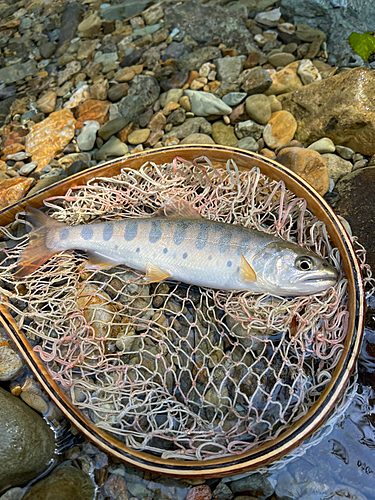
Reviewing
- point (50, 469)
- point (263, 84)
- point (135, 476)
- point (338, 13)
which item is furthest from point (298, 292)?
point (338, 13)

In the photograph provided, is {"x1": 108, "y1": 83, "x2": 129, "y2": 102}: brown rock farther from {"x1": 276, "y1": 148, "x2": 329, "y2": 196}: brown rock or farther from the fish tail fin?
{"x1": 276, "y1": 148, "x2": 329, "y2": 196}: brown rock

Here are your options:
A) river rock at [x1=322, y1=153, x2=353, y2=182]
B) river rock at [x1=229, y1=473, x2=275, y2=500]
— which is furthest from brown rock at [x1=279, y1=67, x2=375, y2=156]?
river rock at [x1=229, y1=473, x2=275, y2=500]

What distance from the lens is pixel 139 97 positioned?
18.9 ft

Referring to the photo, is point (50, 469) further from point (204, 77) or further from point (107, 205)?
point (204, 77)

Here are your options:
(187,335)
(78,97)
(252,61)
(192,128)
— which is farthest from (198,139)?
(187,335)

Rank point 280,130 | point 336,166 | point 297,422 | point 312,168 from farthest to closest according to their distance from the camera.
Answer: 1. point 280,130
2. point 336,166
3. point 312,168
4. point 297,422

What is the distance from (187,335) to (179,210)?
1317 mm

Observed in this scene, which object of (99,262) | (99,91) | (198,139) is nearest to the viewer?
(99,262)

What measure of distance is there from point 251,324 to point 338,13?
6.48 m

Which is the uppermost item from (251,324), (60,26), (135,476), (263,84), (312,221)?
(60,26)

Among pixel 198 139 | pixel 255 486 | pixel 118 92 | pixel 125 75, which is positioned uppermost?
pixel 125 75

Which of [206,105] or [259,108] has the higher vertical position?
[206,105]

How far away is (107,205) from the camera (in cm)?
390

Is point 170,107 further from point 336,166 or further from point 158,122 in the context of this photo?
point 336,166
